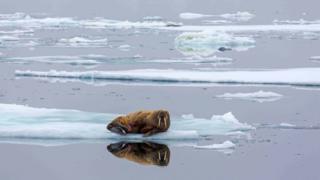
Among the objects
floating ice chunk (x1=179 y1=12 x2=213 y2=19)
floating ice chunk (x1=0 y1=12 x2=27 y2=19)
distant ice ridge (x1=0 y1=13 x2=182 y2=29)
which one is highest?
floating ice chunk (x1=179 y1=12 x2=213 y2=19)

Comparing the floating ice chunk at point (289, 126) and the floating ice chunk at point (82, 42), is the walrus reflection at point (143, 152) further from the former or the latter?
the floating ice chunk at point (82, 42)

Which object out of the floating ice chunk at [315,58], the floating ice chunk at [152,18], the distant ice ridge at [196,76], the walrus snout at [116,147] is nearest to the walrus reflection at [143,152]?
the walrus snout at [116,147]

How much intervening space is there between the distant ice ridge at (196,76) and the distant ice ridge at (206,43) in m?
3.10

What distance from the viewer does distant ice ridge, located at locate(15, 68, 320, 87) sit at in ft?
29.3

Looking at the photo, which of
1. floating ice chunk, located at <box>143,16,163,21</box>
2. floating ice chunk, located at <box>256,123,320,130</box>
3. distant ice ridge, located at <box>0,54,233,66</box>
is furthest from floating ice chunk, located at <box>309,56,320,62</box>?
floating ice chunk, located at <box>143,16,163,21</box>

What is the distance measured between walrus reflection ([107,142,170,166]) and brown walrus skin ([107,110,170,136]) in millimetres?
180

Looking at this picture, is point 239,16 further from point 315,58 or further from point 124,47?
point 315,58

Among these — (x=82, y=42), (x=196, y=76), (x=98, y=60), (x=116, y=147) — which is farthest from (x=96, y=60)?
(x=116, y=147)

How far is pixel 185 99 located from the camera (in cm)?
771

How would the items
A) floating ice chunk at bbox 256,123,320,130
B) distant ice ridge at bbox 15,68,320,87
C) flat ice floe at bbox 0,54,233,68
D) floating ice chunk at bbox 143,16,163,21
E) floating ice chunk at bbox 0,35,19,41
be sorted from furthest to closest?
floating ice chunk at bbox 143,16,163,21
floating ice chunk at bbox 0,35,19,41
flat ice floe at bbox 0,54,233,68
distant ice ridge at bbox 15,68,320,87
floating ice chunk at bbox 256,123,320,130

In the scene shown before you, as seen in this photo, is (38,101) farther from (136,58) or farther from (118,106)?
(136,58)

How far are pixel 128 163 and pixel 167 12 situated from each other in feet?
57.7

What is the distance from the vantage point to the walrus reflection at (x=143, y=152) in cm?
512

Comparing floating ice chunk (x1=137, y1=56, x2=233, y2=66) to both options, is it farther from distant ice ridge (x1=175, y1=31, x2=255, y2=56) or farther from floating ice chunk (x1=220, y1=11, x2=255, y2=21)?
floating ice chunk (x1=220, y1=11, x2=255, y2=21)
